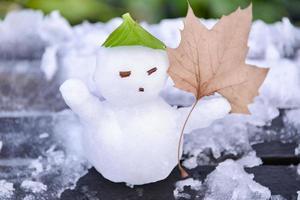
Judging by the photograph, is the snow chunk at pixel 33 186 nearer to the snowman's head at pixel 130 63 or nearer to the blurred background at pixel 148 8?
the snowman's head at pixel 130 63

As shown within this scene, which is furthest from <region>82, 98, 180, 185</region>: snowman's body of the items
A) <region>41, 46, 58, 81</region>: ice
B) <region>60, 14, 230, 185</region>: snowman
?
<region>41, 46, 58, 81</region>: ice

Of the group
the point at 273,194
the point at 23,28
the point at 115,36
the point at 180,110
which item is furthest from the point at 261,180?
the point at 23,28

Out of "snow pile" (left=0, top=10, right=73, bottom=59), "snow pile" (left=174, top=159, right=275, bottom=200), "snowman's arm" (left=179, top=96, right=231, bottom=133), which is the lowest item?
"snow pile" (left=174, top=159, right=275, bottom=200)

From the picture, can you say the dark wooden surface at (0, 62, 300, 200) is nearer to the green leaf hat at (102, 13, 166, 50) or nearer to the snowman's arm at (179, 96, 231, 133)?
the snowman's arm at (179, 96, 231, 133)

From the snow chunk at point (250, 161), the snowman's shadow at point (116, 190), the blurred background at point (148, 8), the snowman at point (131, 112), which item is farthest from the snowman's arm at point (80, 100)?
the blurred background at point (148, 8)

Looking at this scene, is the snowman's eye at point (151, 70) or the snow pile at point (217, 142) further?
the snow pile at point (217, 142)

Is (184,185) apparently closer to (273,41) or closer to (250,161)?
(250,161)

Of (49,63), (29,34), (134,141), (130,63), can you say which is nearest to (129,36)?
(130,63)
